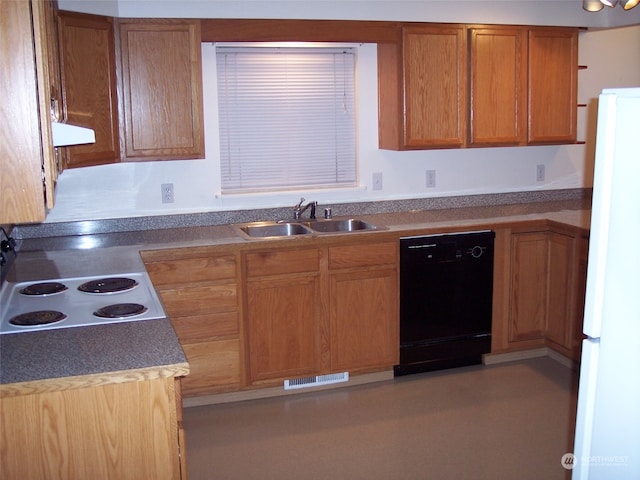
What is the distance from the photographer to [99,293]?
277 centimetres

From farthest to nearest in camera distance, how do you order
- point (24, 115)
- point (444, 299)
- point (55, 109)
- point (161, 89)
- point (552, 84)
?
point (552, 84) < point (444, 299) < point (161, 89) < point (55, 109) < point (24, 115)

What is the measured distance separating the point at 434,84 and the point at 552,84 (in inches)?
33.2

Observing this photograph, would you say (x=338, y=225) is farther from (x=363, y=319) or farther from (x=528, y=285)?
(x=528, y=285)

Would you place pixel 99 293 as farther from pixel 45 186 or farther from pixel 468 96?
pixel 468 96

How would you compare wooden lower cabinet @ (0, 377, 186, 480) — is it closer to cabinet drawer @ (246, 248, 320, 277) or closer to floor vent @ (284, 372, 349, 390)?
cabinet drawer @ (246, 248, 320, 277)

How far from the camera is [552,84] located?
15.1 ft

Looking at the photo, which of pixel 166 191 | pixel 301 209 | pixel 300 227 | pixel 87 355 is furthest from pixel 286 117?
pixel 87 355

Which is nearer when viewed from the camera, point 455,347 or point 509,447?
point 509,447

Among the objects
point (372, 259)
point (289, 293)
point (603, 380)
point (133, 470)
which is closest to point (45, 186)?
point (133, 470)

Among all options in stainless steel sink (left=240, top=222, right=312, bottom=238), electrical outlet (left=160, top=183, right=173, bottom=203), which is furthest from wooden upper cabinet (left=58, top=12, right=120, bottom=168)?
stainless steel sink (left=240, top=222, right=312, bottom=238)

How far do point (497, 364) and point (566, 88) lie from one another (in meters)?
1.84

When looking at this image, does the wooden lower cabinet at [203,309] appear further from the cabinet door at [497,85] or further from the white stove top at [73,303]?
the cabinet door at [497,85]

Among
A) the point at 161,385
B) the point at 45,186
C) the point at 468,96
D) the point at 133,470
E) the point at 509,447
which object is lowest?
the point at 509,447

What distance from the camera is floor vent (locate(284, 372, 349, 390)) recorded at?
407 centimetres
